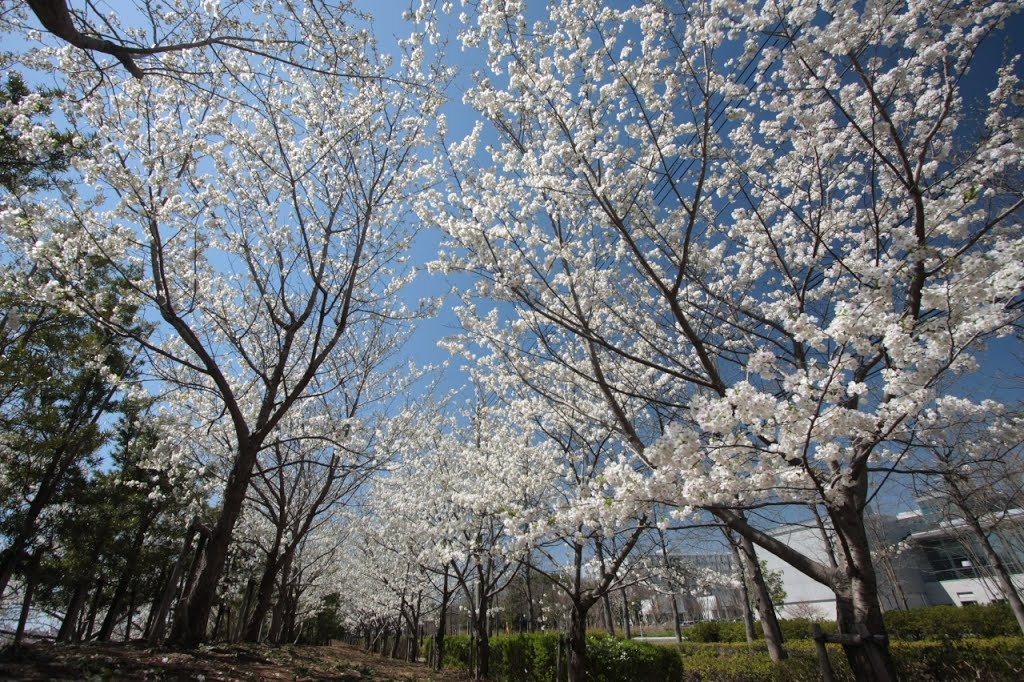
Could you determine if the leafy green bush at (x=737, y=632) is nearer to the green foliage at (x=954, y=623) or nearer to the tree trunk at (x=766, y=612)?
the green foliage at (x=954, y=623)

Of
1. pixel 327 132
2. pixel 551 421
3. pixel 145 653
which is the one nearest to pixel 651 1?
pixel 327 132

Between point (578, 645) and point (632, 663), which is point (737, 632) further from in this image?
point (578, 645)

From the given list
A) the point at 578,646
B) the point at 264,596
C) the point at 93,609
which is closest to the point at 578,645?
the point at 578,646

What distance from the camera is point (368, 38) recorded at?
4785 millimetres

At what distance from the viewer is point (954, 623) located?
14.6 meters

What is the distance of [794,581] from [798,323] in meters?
38.6

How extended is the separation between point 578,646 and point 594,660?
1.98 meters

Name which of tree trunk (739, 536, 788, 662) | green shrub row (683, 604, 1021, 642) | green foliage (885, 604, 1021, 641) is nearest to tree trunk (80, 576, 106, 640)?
tree trunk (739, 536, 788, 662)

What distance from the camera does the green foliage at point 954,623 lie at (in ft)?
43.8

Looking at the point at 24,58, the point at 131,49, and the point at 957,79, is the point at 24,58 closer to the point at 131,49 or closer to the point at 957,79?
the point at 131,49

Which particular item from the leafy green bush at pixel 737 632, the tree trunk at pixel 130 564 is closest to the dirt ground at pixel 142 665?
the tree trunk at pixel 130 564

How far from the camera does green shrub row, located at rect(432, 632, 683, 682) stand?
8164 mm

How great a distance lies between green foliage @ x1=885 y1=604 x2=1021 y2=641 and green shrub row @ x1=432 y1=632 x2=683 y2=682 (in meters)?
9.21

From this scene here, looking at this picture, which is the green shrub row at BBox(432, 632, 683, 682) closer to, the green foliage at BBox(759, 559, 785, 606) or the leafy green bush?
the leafy green bush
